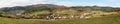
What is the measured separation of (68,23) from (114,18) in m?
10.7

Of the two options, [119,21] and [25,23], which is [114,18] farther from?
[25,23]

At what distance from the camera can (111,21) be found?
173 feet

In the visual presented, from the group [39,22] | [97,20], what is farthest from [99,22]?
[39,22]

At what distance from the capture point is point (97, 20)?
53.5 metres

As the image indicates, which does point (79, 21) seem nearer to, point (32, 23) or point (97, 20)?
point (97, 20)

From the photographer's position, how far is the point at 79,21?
173 ft

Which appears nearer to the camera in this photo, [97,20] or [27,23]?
[27,23]

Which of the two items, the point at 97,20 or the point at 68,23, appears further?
the point at 97,20

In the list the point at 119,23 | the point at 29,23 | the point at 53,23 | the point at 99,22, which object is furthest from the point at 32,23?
the point at 119,23

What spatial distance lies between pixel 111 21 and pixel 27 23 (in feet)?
52.6

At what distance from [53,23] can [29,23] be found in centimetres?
436

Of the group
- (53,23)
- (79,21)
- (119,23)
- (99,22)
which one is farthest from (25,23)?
(119,23)

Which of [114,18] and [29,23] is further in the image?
[114,18]

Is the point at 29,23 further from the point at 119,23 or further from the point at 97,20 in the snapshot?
the point at 119,23
